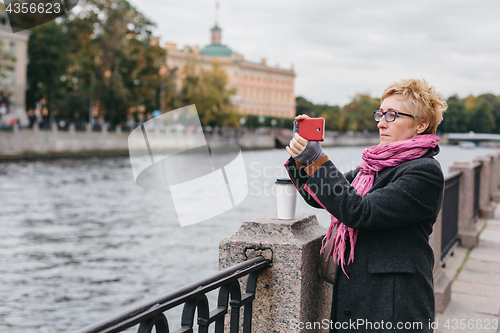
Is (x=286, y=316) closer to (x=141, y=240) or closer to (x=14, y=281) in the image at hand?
(x=14, y=281)

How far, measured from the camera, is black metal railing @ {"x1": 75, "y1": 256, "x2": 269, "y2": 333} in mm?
1622

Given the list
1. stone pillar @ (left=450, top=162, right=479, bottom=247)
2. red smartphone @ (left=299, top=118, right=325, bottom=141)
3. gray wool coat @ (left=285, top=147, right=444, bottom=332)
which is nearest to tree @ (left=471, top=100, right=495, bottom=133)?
stone pillar @ (left=450, top=162, right=479, bottom=247)

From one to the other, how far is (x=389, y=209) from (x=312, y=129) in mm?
397

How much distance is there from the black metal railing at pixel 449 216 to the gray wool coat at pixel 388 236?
354 cm

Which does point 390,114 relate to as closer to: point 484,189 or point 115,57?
point 484,189

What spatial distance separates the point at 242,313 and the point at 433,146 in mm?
1154

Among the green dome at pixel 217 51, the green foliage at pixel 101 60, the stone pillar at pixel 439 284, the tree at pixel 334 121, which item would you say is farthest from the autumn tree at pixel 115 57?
the green dome at pixel 217 51

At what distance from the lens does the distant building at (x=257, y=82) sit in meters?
114

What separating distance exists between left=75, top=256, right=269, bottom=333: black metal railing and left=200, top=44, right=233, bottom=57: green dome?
116101 millimetres

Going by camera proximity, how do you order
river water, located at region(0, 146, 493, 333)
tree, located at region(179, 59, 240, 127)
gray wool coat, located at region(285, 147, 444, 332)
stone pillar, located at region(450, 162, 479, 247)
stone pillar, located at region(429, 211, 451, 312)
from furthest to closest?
1. tree, located at region(179, 59, 240, 127)
2. river water, located at region(0, 146, 493, 333)
3. stone pillar, located at region(450, 162, 479, 247)
4. stone pillar, located at region(429, 211, 451, 312)
5. gray wool coat, located at region(285, 147, 444, 332)

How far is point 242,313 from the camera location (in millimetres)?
2498

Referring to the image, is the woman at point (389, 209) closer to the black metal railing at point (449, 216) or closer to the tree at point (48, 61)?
the black metal railing at point (449, 216)

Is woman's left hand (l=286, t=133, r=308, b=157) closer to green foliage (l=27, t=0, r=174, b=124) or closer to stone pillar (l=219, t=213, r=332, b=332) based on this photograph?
stone pillar (l=219, t=213, r=332, b=332)

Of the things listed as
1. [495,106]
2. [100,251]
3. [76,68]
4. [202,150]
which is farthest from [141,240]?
[495,106]
